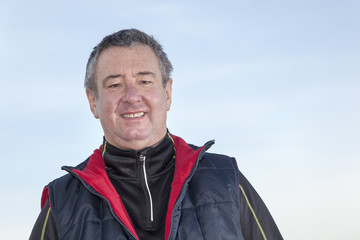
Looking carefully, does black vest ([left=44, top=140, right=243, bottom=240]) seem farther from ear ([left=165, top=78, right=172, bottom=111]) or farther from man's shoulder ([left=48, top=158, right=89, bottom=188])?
ear ([left=165, top=78, right=172, bottom=111])

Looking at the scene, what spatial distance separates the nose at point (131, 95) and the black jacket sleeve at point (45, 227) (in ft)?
4.14

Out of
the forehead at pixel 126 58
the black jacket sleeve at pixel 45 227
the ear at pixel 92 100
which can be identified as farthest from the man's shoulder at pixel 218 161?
the black jacket sleeve at pixel 45 227

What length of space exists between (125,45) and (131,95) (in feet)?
1.84

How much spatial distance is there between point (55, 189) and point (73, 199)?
0.25 metres

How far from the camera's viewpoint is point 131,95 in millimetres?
4023

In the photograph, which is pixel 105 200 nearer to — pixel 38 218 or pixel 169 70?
pixel 38 218

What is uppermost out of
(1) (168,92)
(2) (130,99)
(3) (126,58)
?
(3) (126,58)

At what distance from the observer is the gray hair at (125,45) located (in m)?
4.28

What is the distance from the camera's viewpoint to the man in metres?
3.75

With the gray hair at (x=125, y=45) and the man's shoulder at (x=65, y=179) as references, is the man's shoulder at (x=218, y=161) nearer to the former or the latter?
the gray hair at (x=125, y=45)

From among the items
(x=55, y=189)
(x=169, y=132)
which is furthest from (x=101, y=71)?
(x=55, y=189)

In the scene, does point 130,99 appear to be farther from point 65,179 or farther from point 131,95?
point 65,179

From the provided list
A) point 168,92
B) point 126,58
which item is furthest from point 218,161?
point 126,58

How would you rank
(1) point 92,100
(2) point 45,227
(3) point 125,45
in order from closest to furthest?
(2) point 45,227
(3) point 125,45
(1) point 92,100
